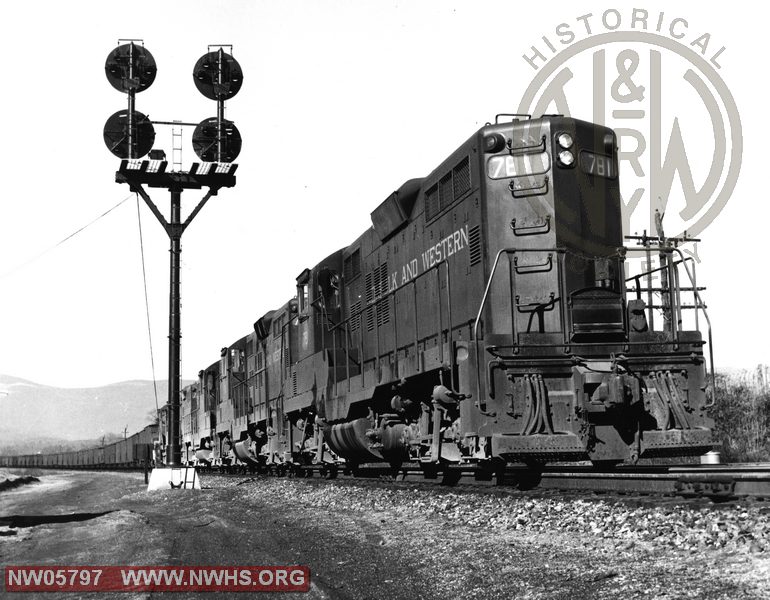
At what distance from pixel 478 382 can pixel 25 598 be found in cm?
454

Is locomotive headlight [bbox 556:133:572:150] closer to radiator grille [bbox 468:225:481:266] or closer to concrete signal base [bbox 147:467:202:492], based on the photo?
radiator grille [bbox 468:225:481:266]

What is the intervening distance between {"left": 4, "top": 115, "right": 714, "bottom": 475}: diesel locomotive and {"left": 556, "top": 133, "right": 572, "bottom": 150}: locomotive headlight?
0.08ft

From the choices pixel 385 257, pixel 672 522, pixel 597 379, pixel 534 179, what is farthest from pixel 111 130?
pixel 672 522

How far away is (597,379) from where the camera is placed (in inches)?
343

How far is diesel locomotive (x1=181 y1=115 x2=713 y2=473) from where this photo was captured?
864 centimetres

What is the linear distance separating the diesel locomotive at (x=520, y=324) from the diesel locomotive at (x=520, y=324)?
0.06ft

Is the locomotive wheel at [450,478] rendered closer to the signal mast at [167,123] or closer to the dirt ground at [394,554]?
the dirt ground at [394,554]

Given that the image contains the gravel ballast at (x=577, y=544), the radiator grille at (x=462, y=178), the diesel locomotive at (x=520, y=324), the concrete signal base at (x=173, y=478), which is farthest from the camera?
the concrete signal base at (x=173, y=478)

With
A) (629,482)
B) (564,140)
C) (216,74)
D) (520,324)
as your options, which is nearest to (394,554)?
(520,324)

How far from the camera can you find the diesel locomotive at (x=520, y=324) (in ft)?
28.3

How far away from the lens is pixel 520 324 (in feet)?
32.2

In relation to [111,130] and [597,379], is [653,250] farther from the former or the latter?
[111,130]

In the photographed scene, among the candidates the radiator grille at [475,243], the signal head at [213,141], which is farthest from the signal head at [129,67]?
the radiator grille at [475,243]

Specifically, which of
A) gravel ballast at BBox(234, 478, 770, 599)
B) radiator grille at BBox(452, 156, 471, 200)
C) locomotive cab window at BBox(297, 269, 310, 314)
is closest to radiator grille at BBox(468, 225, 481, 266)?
radiator grille at BBox(452, 156, 471, 200)
